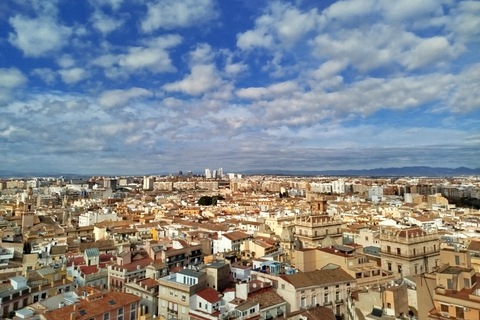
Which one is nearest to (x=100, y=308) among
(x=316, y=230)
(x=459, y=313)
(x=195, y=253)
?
(x=195, y=253)

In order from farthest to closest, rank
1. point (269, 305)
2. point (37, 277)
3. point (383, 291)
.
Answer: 1. point (37, 277)
2. point (269, 305)
3. point (383, 291)

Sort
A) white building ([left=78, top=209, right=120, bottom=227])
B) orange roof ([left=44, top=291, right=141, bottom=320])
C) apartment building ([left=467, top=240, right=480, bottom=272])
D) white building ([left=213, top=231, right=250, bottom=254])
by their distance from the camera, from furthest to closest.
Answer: white building ([left=78, top=209, right=120, bottom=227]), white building ([left=213, top=231, right=250, bottom=254]), apartment building ([left=467, top=240, right=480, bottom=272]), orange roof ([left=44, top=291, right=141, bottom=320])

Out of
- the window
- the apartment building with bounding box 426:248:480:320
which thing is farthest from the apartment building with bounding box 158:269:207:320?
the window

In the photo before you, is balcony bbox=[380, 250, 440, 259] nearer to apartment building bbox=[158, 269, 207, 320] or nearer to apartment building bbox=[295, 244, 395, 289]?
apartment building bbox=[295, 244, 395, 289]

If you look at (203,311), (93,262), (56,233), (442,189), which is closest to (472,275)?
(203,311)

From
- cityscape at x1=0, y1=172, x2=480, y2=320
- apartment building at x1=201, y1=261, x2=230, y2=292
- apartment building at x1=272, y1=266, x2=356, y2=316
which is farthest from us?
apartment building at x1=201, y1=261, x2=230, y2=292

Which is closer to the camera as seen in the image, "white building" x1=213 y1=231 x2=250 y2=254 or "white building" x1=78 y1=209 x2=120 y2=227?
"white building" x1=213 y1=231 x2=250 y2=254

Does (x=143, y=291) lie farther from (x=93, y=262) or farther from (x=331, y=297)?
(x=331, y=297)
